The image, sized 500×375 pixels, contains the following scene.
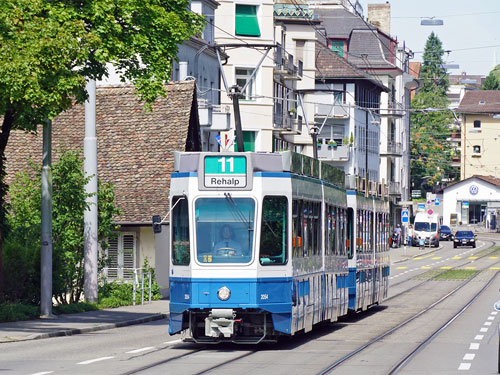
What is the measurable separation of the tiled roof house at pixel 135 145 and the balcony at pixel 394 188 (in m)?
71.9

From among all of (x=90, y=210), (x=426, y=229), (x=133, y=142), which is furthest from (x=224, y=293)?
(x=426, y=229)

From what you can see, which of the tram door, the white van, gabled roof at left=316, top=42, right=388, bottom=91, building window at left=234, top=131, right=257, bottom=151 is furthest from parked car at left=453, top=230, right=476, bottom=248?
the tram door

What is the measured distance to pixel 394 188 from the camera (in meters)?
117

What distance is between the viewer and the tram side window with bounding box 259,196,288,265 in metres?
19.5

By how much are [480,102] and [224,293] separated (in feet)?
493

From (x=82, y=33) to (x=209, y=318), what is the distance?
7254 mm

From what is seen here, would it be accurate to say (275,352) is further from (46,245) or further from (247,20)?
(247,20)

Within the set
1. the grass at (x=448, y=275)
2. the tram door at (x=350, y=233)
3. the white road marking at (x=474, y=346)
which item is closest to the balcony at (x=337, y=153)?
the grass at (x=448, y=275)

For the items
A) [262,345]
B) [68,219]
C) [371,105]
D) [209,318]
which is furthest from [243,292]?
[371,105]

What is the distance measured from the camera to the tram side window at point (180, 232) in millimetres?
19531

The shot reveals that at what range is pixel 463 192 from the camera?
475 feet

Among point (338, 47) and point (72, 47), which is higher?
point (338, 47)

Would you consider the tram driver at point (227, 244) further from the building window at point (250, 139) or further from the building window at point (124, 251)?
the building window at point (250, 139)

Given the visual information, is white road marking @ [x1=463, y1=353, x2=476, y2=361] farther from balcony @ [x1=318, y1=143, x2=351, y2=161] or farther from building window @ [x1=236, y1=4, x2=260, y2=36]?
balcony @ [x1=318, y1=143, x2=351, y2=161]
